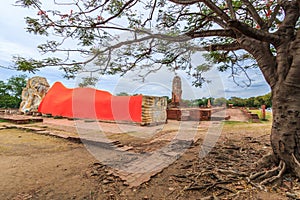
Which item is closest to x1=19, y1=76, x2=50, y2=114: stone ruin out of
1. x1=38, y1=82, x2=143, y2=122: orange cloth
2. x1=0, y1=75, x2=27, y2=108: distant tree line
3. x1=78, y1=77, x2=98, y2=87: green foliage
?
x1=38, y1=82, x2=143, y2=122: orange cloth

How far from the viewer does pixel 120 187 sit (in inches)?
116

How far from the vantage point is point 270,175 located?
282 centimetres

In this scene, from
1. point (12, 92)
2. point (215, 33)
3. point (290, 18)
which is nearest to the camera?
point (290, 18)

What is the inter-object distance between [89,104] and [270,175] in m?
12.3

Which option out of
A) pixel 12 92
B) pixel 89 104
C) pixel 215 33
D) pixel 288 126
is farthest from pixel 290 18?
pixel 12 92

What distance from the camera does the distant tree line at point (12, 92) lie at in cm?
1872

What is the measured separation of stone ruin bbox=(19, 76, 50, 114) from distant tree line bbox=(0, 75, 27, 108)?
14.5 ft

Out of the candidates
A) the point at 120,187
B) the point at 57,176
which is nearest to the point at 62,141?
the point at 57,176

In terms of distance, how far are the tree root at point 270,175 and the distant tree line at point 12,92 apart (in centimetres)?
2250

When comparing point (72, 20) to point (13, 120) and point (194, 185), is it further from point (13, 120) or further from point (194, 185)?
point (13, 120)

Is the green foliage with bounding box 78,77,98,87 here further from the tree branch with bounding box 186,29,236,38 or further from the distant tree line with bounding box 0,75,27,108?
the distant tree line with bounding box 0,75,27,108

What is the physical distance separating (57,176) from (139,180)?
155 cm

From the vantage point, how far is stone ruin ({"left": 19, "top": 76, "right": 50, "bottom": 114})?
15396 millimetres

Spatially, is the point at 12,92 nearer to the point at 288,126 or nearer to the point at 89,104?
the point at 89,104
